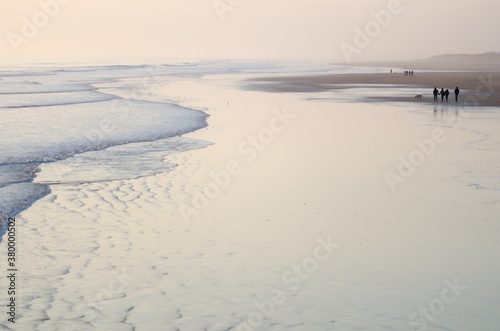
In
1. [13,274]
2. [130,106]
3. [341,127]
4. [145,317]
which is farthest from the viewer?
[130,106]

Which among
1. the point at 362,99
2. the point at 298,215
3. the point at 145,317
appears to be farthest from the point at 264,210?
the point at 362,99

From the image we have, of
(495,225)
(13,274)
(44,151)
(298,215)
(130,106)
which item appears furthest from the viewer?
(130,106)

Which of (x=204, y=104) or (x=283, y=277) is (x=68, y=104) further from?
(x=283, y=277)

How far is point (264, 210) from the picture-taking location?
13.0m

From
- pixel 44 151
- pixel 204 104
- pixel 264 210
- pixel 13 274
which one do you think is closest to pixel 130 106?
pixel 204 104

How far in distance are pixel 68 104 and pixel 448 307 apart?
36036mm

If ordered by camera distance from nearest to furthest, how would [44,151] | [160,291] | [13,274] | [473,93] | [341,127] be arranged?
1. [160,291]
2. [13,274]
3. [44,151]
4. [341,127]
5. [473,93]

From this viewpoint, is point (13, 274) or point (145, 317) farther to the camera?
point (13, 274)

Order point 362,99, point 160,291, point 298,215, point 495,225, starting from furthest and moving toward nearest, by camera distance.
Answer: point 362,99
point 298,215
point 495,225
point 160,291

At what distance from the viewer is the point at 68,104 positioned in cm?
3969

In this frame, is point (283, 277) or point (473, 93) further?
point (473, 93)

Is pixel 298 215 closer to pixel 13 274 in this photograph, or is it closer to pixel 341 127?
pixel 13 274

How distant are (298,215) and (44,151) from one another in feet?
40.1

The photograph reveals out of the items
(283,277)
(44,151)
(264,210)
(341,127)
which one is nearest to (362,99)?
(341,127)
